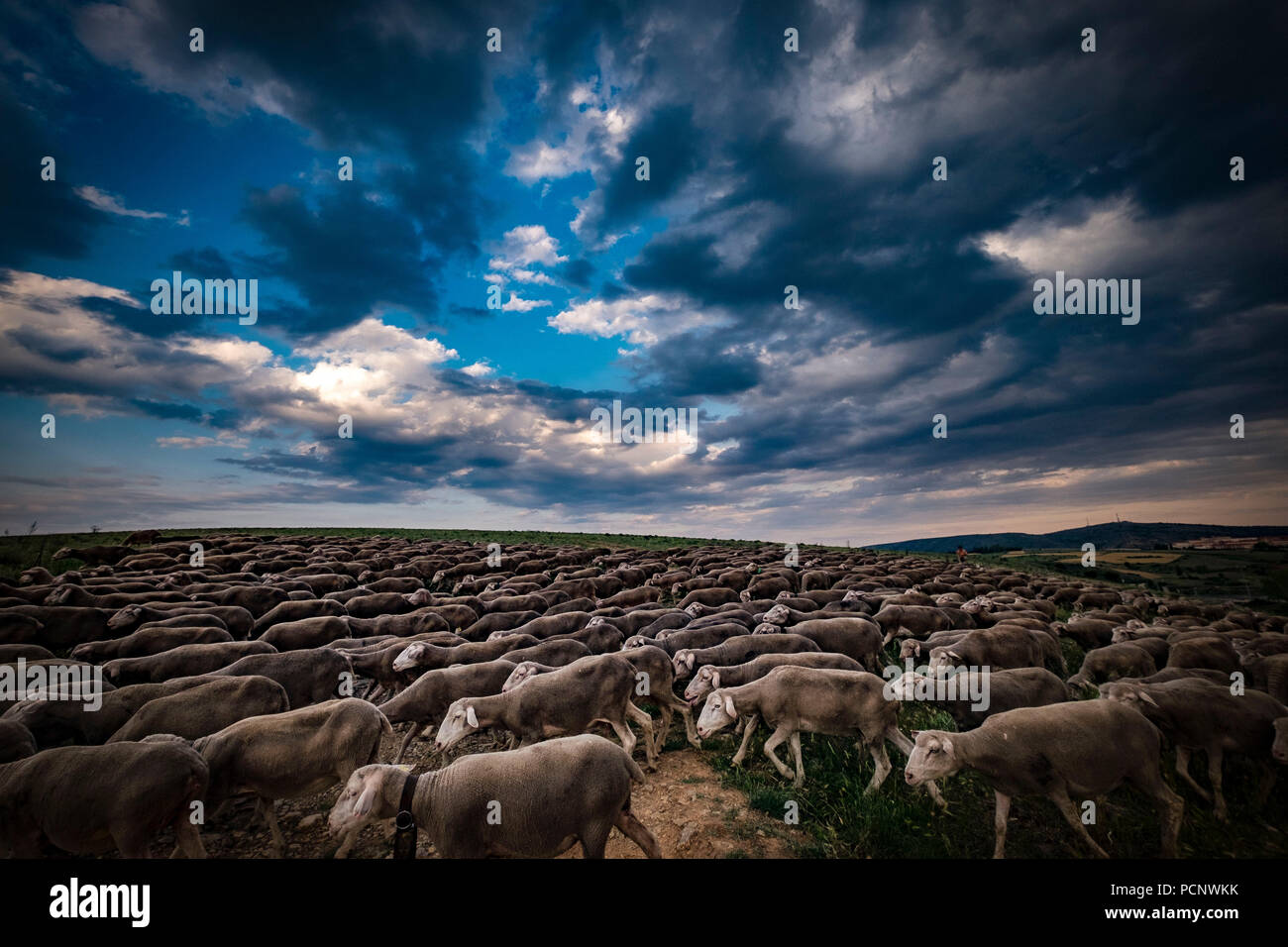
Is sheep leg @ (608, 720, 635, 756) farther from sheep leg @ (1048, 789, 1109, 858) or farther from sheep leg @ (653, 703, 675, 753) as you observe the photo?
sheep leg @ (1048, 789, 1109, 858)

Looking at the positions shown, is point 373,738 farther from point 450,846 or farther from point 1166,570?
point 1166,570

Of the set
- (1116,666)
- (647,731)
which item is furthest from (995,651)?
(647,731)

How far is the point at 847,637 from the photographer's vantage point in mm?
13320

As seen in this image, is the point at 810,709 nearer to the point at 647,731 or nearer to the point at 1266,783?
the point at 647,731

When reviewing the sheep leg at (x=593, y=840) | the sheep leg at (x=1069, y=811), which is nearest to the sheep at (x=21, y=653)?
the sheep leg at (x=593, y=840)

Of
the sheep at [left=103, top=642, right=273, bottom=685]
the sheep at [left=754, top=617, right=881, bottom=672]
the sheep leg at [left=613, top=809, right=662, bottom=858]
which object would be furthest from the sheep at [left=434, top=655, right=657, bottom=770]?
the sheep at [left=103, top=642, right=273, bottom=685]

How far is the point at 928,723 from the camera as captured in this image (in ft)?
33.0

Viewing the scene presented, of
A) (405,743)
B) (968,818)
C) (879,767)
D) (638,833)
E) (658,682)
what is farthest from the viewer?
(658,682)

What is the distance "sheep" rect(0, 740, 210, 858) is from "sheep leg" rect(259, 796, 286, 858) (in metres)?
1.07

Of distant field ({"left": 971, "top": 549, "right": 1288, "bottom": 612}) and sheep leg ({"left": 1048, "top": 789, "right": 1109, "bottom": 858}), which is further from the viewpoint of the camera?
distant field ({"left": 971, "top": 549, "right": 1288, "bottom": 612})

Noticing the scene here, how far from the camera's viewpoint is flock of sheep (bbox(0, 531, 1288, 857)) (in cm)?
573

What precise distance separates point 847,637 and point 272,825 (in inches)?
491
